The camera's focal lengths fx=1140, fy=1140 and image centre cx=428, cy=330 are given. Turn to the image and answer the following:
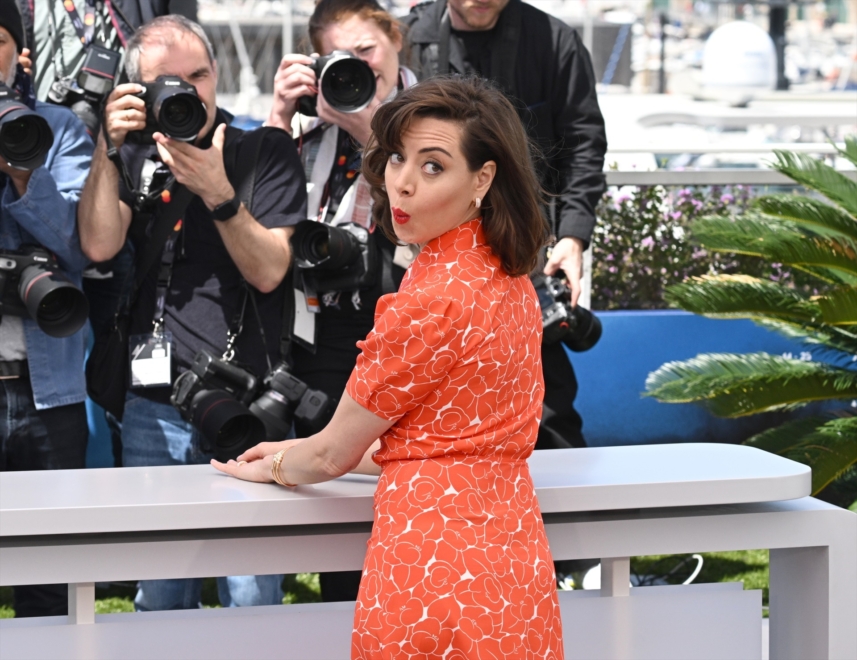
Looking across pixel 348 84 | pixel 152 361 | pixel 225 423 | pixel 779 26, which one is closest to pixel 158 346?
pixel 152 361

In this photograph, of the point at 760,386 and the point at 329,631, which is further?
the point at 760,386

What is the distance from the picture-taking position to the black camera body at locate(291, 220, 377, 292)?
3086mm

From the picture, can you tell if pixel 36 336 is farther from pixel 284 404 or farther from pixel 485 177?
pixel 485 177

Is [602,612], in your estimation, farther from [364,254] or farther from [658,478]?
[364,254]

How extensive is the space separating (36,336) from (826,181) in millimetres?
2947

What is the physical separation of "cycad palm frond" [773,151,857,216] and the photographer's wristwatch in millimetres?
2269

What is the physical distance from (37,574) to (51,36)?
2.26 metres

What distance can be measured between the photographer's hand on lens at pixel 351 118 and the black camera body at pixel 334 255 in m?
0.27

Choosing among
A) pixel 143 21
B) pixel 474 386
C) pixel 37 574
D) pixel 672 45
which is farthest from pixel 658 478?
pixel 672 45

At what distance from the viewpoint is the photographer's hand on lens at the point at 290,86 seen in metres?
3.28

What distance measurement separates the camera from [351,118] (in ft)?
10.7

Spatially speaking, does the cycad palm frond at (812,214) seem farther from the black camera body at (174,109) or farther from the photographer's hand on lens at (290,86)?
the black camera body at (174,109)

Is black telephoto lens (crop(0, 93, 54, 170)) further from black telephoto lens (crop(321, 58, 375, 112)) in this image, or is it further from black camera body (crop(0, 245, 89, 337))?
black telephoto lens (crop(321, 58, 375, 112))

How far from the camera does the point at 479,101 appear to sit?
1848mm
